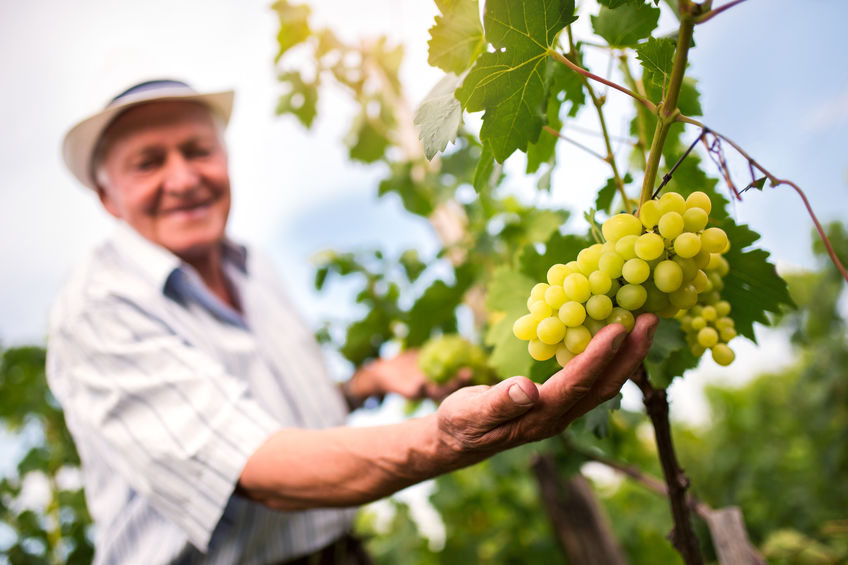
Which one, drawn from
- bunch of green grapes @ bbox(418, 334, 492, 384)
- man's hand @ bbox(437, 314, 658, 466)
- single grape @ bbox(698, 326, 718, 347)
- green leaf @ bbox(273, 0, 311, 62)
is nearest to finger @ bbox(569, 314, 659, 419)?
man's hand @ bbox(437, 314, 658, 466)

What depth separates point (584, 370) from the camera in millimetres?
713

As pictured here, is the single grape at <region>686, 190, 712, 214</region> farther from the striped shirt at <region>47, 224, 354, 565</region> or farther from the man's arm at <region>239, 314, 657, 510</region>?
the striped shirt at <region>47, 224, 354, 565</region>

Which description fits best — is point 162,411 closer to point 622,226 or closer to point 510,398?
point 510,398

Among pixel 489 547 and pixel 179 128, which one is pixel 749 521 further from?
pixel 179 128

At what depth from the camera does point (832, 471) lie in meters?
2.63

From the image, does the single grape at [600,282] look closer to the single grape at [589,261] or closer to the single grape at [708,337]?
the single grape at [589,261]

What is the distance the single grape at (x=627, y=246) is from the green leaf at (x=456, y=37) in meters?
0.41

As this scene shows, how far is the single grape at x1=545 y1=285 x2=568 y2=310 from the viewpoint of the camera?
75 centimetres

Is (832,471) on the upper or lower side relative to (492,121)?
lower

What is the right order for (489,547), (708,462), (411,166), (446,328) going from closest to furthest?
(446,328) < (411,166) < (489,547) < (708,462)

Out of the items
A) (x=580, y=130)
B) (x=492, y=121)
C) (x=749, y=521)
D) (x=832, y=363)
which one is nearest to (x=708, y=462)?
(x=749, y=521)

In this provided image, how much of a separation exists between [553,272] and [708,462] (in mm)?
3237

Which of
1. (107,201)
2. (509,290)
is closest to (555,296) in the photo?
(509,290)

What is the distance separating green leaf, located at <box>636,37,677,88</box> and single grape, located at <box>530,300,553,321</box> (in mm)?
354
